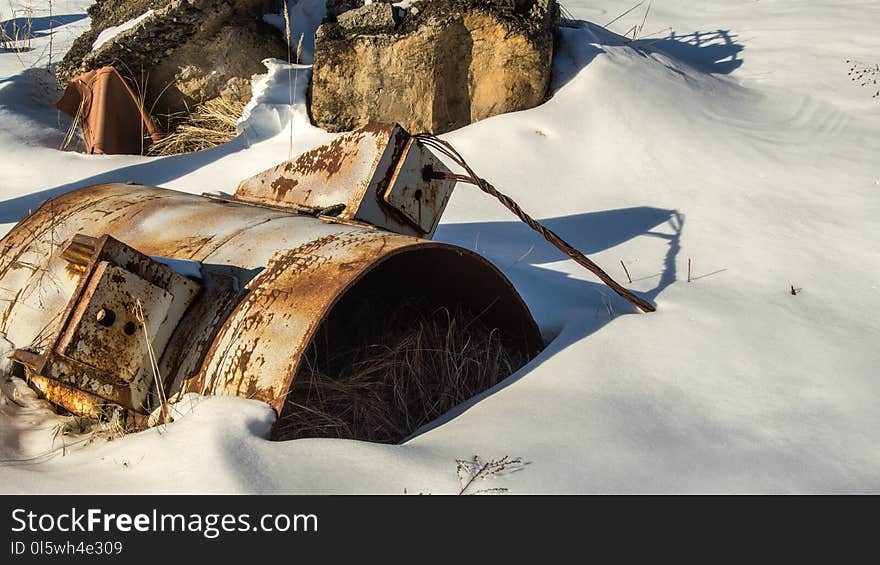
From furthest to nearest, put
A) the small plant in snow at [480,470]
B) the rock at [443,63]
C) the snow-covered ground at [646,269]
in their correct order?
the rock at [443,63], the snow-covered ground at [646,269], the small plant in snow at [480,470]

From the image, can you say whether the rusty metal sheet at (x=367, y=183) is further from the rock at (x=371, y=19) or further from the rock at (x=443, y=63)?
the rock at (x=371, y=19)

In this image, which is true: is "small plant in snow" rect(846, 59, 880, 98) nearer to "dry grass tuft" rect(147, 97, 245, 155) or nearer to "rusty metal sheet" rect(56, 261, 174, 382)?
"dry grass tuft" rect(147, 97, 245, 155)

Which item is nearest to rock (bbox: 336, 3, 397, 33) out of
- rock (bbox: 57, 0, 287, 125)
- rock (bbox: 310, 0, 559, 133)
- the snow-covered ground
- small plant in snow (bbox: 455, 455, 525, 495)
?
rock (bbox: 310, 0, 559, 133)

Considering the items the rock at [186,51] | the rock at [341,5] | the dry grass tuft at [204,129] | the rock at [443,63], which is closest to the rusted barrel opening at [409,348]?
the rock at [443,63]

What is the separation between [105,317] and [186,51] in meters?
4.22

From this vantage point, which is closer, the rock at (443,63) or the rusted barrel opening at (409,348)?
the rusted barrel opening at (409,348)

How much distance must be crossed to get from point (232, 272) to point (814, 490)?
1.73 m

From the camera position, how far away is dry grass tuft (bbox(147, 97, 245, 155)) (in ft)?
19.6

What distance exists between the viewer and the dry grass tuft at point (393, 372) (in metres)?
2.73

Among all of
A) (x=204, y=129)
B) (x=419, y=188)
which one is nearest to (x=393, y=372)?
(x=419, y=188)

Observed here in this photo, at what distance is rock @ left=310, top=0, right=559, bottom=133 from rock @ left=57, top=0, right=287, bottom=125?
1.06 metres

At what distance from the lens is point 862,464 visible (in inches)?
91.8

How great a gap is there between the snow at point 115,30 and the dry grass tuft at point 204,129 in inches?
27.3

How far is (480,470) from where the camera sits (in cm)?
216
